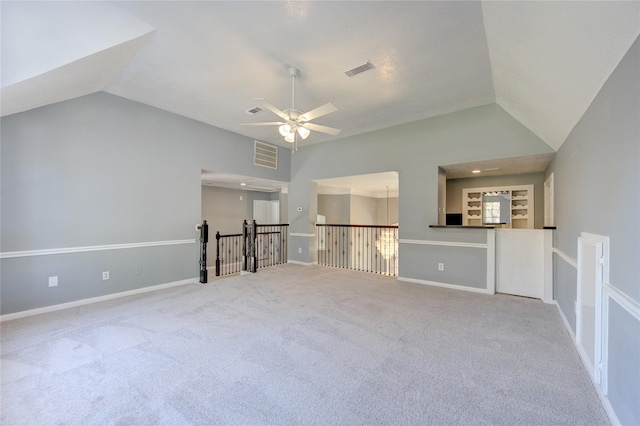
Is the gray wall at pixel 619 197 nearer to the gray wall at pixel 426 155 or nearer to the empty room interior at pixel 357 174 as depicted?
the empty room interior at pixel 357 174

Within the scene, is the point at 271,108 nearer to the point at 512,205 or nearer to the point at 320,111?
the point at 320,111

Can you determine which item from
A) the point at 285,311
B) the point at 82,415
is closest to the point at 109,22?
the point at 82,415

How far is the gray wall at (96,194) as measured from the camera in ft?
10.6

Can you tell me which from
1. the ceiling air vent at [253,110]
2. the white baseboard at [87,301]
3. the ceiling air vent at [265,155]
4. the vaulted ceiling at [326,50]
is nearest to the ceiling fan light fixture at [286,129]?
the vaulted ceiling at [326,50]

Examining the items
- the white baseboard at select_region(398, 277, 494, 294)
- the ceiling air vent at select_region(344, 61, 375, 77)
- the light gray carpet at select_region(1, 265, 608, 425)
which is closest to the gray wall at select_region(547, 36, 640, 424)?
the light gray carpet at select_region(1, 265, 608, 425)

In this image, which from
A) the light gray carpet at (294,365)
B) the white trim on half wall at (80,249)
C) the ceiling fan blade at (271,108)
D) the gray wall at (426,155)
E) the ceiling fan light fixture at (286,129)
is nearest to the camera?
the light gray carpet at (294,365)

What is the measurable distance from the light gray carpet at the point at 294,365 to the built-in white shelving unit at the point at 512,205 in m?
2.65

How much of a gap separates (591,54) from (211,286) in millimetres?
5452

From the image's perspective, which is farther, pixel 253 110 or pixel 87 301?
pixel 253 110

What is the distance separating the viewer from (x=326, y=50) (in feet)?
9.28

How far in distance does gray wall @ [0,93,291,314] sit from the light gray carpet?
0.53m

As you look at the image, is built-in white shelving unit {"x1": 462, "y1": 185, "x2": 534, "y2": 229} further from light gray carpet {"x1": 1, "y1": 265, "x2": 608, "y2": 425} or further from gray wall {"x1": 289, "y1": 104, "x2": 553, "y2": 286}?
light gray carpet {"x1": 1, "y1": 265, "x2": 608, "y2": 425}

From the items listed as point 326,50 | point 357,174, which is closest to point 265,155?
point 357,174

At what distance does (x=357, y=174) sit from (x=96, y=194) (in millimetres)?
4769
